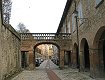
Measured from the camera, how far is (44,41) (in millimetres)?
30734

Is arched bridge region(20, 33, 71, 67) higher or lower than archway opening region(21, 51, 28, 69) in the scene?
higher

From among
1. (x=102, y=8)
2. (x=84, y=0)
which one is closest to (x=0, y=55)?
(x=102, y=8)

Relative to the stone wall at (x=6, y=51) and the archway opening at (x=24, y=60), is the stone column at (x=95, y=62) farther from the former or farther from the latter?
the archway opening at (x=24, y=60)

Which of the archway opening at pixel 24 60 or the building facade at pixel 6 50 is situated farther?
the archway opening at pixel 24 60

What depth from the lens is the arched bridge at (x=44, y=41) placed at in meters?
30.2

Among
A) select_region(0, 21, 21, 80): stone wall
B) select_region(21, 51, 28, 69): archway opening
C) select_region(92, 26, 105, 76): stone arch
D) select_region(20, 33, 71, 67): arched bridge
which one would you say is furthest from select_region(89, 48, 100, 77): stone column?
select_region(21, 51, 28, 69): archway opening

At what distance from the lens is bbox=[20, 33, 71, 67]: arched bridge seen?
30.2m

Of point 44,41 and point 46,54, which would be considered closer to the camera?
point 44,41

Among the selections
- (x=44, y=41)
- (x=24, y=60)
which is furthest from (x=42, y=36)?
(x=24, y=60)

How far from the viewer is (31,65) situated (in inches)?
1184

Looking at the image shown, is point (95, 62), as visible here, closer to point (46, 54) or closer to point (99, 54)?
point (99, 54)

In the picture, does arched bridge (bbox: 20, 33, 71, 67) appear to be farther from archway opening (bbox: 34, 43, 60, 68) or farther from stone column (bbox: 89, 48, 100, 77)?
stone column (bbox: 89, 48, 100, 77)

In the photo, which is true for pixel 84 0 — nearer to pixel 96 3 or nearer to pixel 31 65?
pixel 96 3

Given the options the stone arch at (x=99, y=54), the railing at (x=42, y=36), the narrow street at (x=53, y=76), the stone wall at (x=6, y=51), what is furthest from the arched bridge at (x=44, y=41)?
the stone arch at (x=99, y=54)
